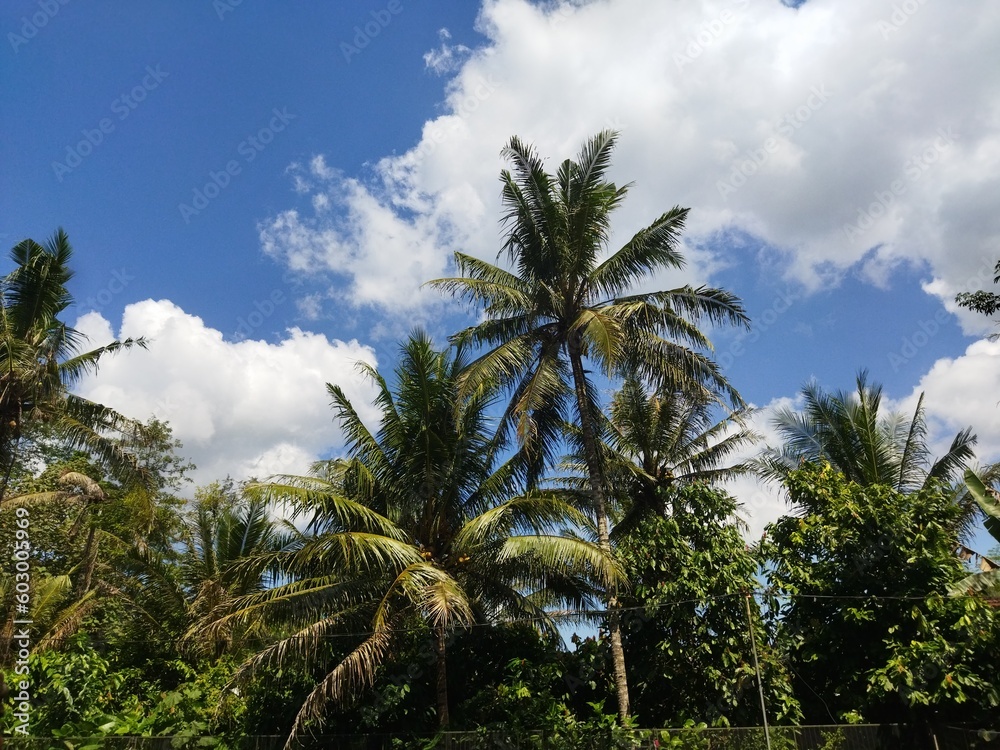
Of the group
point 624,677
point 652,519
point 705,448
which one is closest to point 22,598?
point 624,677

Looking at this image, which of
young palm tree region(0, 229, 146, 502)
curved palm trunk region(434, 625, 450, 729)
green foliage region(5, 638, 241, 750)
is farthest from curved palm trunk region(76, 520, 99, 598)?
curved palm trunk region(434, 625, 450, 729)

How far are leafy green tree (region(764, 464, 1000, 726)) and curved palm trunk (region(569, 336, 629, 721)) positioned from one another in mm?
3163

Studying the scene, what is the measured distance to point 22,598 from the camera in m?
11.8

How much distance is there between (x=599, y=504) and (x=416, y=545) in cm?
319

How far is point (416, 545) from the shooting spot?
12117 mm

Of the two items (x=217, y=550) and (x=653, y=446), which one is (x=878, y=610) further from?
(x=217, y=550)

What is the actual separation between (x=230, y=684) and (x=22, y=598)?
3822 mm

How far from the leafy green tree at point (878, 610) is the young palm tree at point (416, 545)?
3977 mm

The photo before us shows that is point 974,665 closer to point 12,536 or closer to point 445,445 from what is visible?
point 445,445

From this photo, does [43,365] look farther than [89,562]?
No

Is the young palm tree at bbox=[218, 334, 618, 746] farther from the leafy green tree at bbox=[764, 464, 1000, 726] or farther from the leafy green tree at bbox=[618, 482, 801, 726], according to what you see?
the leafy green tree at bbox=[764, 464, 1000, 726]

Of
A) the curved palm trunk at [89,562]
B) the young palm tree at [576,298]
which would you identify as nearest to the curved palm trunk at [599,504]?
the young palm tree at [576,298]

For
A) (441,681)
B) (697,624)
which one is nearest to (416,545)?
(441,681)

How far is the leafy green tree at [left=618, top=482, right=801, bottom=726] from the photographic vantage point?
1223 cm
